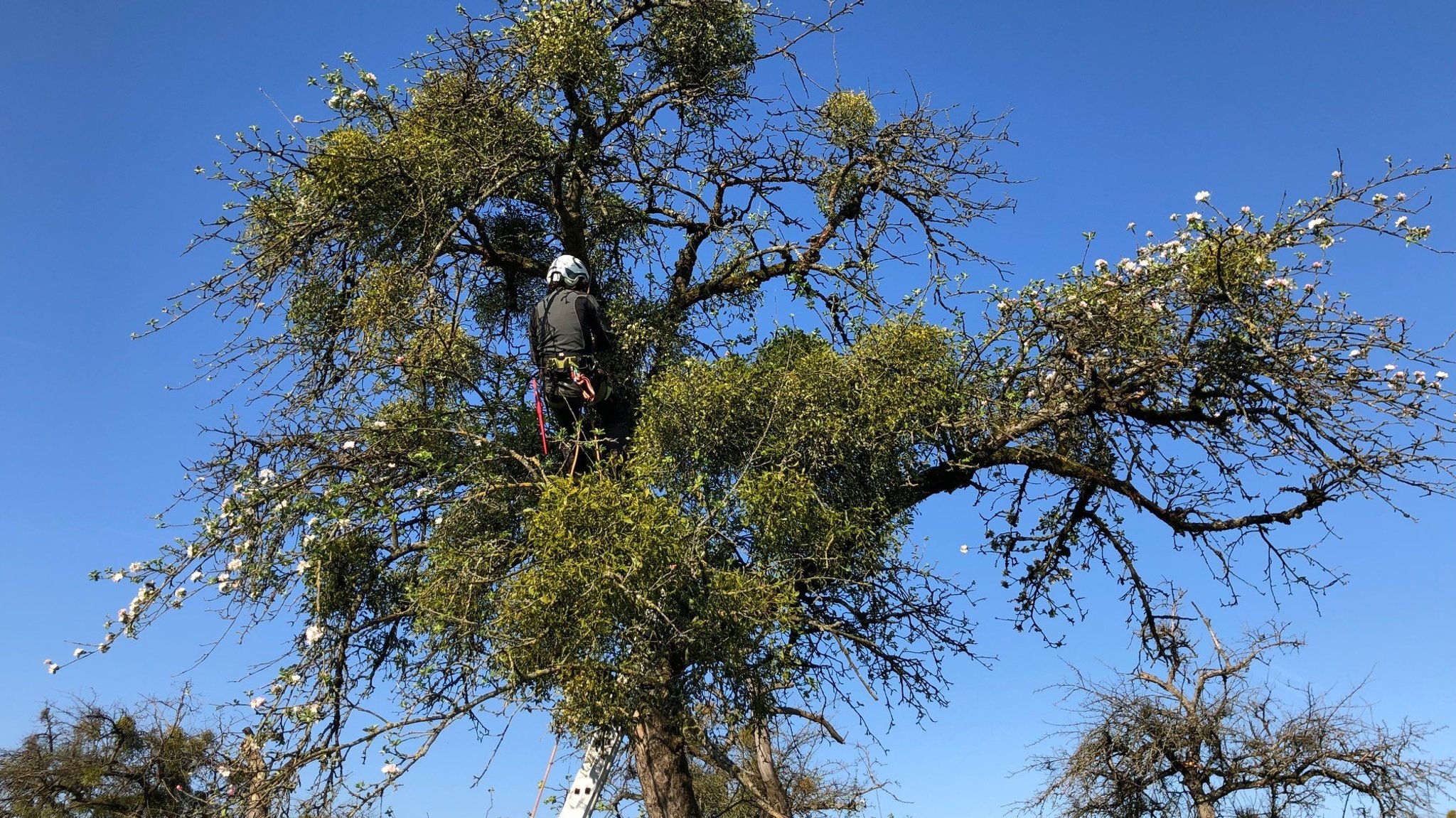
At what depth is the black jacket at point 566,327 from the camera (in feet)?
21.4

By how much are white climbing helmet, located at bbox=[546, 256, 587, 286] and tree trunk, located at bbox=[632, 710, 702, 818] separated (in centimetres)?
261

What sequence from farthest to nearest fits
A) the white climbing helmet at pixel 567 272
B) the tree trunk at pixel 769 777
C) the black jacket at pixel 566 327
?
the tree trunk at pixel 769 777 < the white climbing helmet at pixel 567 272 < the black jacket at pixel 566 327

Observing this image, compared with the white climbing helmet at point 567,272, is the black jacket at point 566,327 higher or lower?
lower

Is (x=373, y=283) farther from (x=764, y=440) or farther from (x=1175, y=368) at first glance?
(x=1175, y=368)

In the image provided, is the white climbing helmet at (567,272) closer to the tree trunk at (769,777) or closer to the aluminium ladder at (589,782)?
the aluminium ladder at (589,782)

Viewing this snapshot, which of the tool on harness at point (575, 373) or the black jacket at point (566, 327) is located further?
the black jacket at point (566, 327)

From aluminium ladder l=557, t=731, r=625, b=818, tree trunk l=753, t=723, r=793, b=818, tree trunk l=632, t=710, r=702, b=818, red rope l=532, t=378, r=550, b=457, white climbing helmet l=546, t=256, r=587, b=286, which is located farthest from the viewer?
tree trunk l=753, t=723, r=793, b=818

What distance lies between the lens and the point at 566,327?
655 cm

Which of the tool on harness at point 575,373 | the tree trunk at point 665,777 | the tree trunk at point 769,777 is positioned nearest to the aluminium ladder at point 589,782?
the tree trunk at point 665,777

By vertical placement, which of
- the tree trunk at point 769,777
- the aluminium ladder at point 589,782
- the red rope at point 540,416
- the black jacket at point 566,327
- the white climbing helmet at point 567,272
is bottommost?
the aluminium ladder at point 589,782

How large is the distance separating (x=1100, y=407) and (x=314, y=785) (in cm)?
468

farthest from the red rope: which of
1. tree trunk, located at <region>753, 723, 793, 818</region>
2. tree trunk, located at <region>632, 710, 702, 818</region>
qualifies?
tree trunk, located at <region>753, 723, 793, 818</region>

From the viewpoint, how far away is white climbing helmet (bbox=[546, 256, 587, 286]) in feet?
22.0

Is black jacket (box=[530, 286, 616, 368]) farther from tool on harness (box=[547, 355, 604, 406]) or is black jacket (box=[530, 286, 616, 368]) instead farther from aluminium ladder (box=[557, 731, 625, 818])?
aluminium ladder (box=[557, 731, 625, 818])
